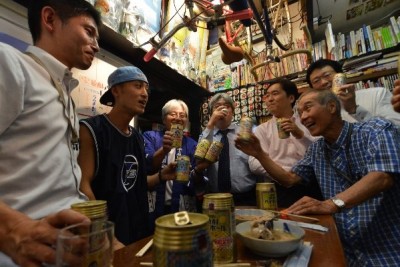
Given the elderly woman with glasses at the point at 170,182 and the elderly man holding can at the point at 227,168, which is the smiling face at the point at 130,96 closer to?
the elderly woman with glasses at the point at 170,182

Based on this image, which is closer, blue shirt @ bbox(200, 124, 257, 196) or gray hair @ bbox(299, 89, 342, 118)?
gray hair @ bbox(299, 89, 342, 118)

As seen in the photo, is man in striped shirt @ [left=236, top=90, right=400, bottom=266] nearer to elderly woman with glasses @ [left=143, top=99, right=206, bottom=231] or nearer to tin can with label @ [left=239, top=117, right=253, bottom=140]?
tin can with label @ [left=239, top=117, right=253, bottom=140]

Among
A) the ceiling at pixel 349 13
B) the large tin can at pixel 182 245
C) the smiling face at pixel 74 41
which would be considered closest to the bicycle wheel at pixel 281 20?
the ceiling at pixel 349 13

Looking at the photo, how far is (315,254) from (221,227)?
0.91 ft

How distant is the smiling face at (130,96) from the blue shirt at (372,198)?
114 centimetres

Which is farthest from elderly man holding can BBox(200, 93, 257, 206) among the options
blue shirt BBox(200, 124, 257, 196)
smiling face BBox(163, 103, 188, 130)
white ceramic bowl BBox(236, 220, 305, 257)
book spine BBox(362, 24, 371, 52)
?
book spine BBox(362, 24, 371, 52)

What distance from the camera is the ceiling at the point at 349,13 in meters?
2.50

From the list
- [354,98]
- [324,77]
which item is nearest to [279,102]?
[324,77]

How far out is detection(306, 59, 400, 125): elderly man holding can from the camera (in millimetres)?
1464

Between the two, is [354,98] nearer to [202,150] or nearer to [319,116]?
[319,116]

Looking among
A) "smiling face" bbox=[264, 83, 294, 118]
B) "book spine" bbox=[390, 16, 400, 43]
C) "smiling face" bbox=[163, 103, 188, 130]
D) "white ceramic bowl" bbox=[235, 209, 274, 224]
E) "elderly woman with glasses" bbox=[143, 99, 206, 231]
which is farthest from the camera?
"book spine" bbox=[390, 16, 400, 43]

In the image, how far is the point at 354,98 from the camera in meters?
1.52

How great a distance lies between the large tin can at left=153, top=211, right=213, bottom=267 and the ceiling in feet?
8.89

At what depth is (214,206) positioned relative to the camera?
21.7 inches
